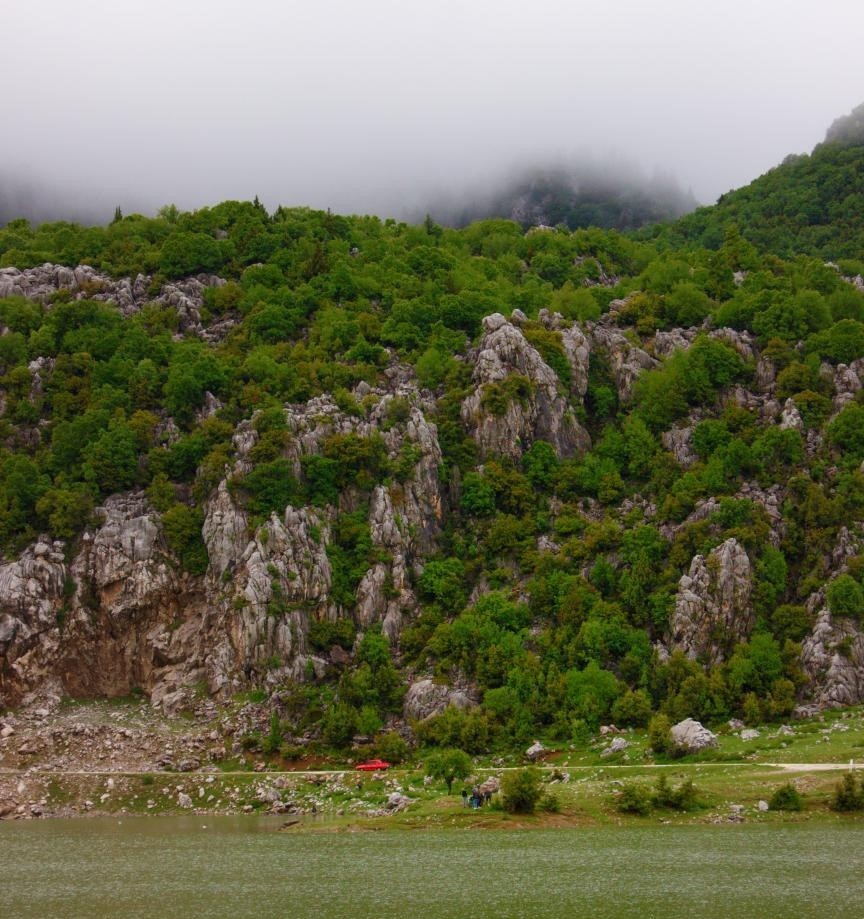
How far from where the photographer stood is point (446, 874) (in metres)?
59.9

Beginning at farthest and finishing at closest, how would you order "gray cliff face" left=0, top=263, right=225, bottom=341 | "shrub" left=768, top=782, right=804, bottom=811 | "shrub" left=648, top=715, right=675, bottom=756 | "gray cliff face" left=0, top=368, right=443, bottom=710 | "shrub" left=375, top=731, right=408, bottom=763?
"gray cliff face" left=0, top=263, right=225, bottom=341 → "gray cliff face" left=0, top=368, right=443, bottom=710 → "shrub" left=375, top=731, right=408, bottom=763 → "shrub" left=648, top=715, right=675, bottom=756 → "shrub" left=768, top=782, right=804, bottom=811

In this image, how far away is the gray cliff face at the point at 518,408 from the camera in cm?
14138

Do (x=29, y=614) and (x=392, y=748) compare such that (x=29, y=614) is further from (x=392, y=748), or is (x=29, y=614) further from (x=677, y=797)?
(x=677, y=797)

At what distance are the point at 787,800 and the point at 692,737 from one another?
63.3 ft

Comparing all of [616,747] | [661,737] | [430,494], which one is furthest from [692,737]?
[430,494]

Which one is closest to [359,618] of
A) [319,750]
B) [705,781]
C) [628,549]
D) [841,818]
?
[319,750]

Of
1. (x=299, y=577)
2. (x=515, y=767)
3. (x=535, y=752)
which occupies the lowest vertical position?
(x=515, y=767)

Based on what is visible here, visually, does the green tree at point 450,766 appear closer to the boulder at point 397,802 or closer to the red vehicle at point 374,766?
the boulder at point 397,802

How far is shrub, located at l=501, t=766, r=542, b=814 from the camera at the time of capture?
3162 inches

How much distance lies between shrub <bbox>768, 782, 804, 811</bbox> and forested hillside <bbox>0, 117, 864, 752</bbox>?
28.4 meters

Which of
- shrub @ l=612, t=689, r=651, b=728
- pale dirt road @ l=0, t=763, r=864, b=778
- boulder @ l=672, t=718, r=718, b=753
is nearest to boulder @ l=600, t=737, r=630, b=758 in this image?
pale dirt road @ l=0, t=763, r=864, b=778

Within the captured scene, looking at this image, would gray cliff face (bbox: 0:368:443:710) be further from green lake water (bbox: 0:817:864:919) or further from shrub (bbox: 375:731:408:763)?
green lake water (bbox: 0:817:864:919)

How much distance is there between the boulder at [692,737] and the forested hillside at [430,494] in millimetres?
8529

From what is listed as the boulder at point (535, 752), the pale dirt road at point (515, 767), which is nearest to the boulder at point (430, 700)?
the pale dirt road at point (515, 767)
